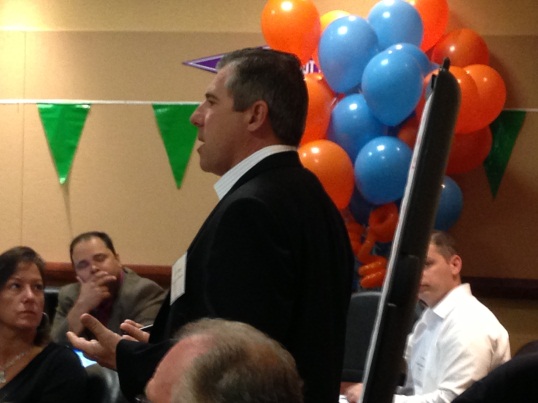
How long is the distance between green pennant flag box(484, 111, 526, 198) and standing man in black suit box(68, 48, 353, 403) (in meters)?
3.55

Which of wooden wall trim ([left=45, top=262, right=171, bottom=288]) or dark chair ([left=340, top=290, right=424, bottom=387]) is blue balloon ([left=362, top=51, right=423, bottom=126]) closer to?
dark chair ([left=340, top=290, right=424, bottom=387])

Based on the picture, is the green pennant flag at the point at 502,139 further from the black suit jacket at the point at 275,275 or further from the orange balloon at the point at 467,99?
the black suit jacket at the point at 275,275

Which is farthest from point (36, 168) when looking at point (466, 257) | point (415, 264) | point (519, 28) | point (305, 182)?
point (415, 264)

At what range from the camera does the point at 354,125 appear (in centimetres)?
457

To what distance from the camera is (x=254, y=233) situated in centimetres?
164

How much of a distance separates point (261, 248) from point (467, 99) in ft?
10.2

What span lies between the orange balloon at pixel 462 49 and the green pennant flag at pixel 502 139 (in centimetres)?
43

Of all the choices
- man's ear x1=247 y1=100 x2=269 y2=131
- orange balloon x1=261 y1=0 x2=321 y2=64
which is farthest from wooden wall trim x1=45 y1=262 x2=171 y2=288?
man's ear x1=247 y1=100 x2=269 y2=131

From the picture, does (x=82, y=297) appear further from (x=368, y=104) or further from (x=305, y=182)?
(x=305, y=182)

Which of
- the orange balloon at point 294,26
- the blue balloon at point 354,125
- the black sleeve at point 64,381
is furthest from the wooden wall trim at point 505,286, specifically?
the black sleeve at point 64,381

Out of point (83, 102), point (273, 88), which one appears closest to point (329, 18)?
point (83, 102)

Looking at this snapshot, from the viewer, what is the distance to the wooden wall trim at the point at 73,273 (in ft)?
18.1

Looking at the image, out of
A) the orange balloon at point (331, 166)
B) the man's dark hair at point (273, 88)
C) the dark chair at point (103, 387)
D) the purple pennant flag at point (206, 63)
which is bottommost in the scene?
the dark chair at point (103, 387)

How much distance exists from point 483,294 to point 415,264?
14.6 feet
